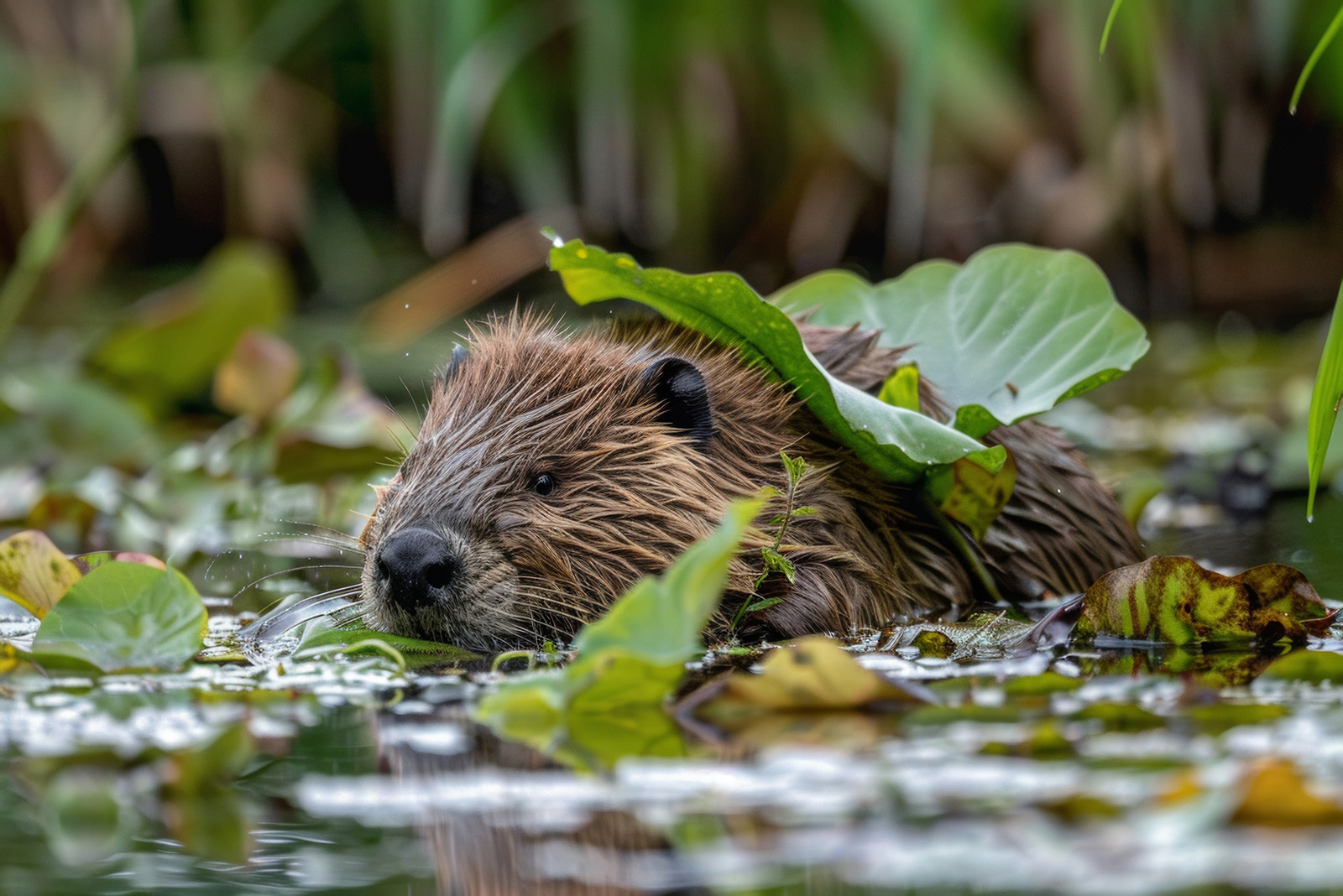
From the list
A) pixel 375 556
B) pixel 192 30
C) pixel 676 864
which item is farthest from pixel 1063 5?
pixel 676 864

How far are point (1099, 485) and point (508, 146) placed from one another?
5.68 metres

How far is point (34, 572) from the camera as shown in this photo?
2738mm

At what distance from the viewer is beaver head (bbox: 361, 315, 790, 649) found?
258cm

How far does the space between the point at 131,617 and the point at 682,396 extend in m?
1.01

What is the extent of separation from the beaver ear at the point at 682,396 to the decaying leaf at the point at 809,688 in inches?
35.4

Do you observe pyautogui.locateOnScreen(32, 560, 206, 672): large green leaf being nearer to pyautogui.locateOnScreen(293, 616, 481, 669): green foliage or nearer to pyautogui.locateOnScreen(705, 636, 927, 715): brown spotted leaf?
pyautogui.locateOnScreen(293, 616, 481, 669): green foliage

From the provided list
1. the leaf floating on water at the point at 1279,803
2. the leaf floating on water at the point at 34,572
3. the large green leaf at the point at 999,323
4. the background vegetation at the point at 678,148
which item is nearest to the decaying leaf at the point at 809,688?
the leaf floating on water at the point at 1279,803

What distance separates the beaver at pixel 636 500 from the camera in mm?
2615

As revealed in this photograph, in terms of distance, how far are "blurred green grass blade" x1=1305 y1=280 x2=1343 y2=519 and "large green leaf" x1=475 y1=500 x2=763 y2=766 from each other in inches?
33.3

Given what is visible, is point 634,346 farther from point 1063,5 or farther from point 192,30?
point 192,30

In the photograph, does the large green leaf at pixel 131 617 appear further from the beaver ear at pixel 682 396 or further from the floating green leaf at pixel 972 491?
the floating green leaf at pixel 972 491

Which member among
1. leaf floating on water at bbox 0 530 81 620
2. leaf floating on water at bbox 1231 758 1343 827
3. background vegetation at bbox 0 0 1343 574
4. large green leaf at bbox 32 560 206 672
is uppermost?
A: background vegetation at bbox 0 0 1343 574

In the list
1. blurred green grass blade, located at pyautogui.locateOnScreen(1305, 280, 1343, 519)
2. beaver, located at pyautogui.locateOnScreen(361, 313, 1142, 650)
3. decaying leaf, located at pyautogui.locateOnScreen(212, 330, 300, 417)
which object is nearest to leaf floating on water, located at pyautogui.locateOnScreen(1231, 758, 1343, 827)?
blurred green grass blade, located at pyautogui.locateOnScreen(1305, 280, 1343, 519)

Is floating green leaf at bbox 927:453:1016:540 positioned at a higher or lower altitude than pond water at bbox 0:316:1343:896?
higher
